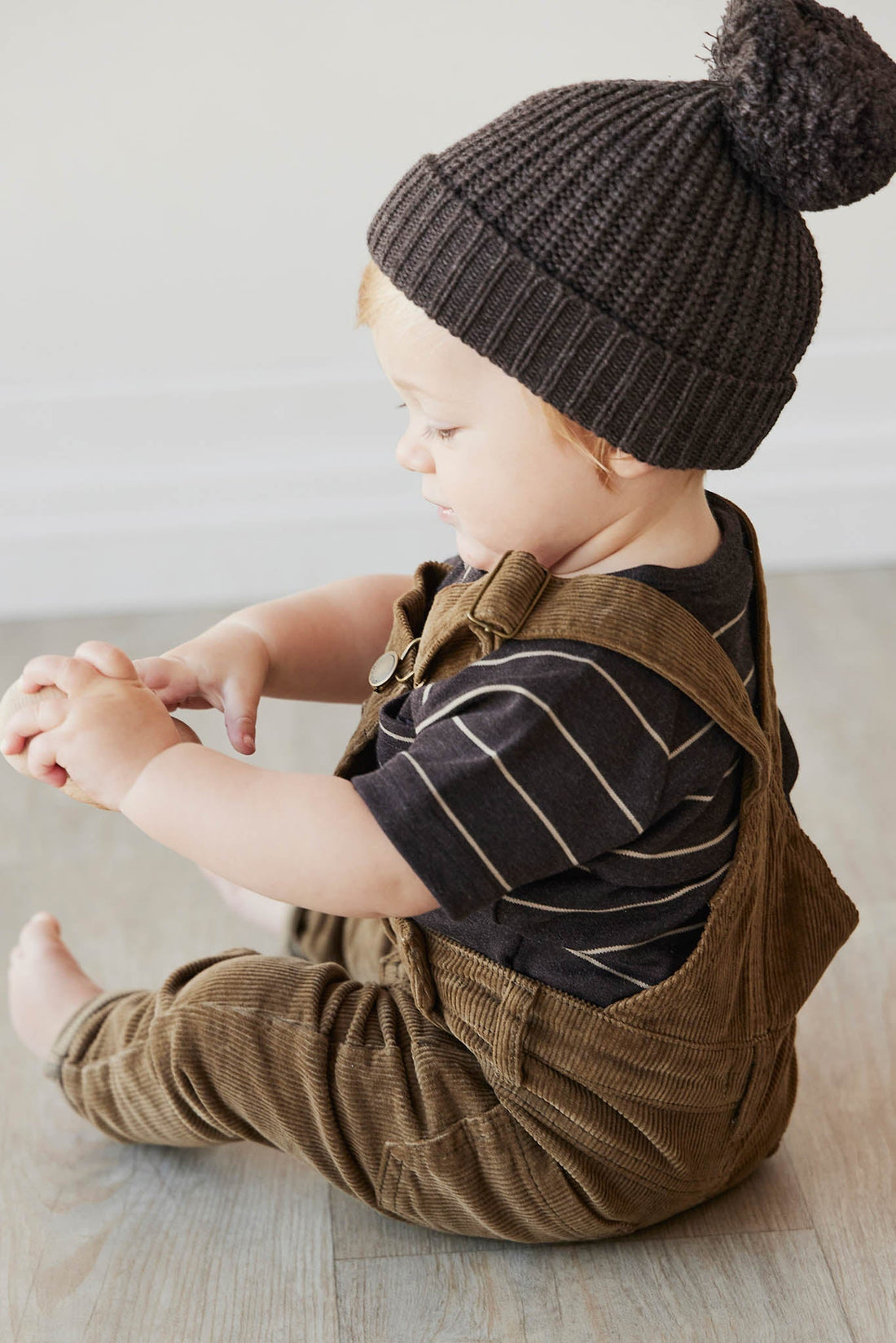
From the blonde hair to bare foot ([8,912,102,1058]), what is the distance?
51 centimetres

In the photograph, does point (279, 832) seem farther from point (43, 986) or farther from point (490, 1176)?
point (43, 986)

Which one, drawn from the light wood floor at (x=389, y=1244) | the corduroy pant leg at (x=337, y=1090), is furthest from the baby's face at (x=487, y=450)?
the light wood floor at (x=389, y=1244)

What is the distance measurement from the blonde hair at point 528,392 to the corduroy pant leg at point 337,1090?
0.33 m

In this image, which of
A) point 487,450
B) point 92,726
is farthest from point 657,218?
point 92,726

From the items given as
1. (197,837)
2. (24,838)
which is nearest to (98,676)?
(197,837)

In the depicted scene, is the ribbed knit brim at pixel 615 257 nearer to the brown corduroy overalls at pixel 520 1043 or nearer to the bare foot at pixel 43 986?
the brown corduroy overalls at pixel 520 1043

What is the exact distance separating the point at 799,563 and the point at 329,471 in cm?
67

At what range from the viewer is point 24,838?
1264 mm

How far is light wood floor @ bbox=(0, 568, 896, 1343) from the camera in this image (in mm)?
753

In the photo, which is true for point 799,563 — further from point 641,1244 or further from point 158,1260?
point 158,1260

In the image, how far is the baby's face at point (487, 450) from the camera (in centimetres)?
70

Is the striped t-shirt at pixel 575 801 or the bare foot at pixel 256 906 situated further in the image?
the bare foot at pixel 256 906

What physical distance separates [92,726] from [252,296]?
4.05ft

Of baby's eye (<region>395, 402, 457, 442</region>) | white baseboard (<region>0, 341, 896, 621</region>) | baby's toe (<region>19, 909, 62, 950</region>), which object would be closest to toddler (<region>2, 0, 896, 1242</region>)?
baby's eye (<region>395, 402, 457, 442</region>)
